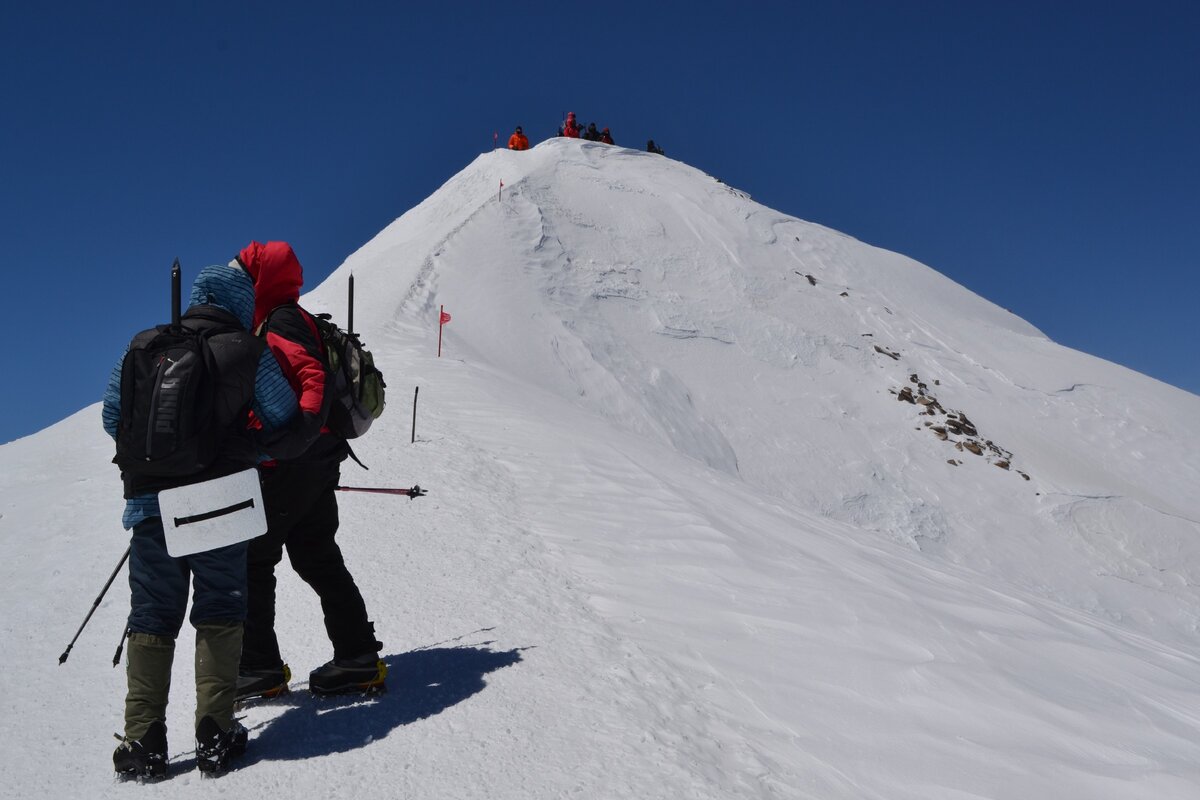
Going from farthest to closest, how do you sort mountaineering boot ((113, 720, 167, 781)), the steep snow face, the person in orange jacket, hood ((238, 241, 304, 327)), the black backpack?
the person in orange jacket, the steep snow face, hood ((238, 241, 304, 327)), mountaineering boot ((113, 720, 167, 781)), the black backpack

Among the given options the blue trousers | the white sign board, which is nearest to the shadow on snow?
the blue trousers

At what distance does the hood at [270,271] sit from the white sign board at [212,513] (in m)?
1.02

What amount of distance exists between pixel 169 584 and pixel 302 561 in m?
0.79

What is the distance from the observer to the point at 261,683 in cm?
393

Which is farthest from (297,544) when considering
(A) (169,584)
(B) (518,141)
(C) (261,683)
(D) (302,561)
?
(B) (518,141)

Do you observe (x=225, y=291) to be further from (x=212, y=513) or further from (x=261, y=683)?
(x=261, y=683)

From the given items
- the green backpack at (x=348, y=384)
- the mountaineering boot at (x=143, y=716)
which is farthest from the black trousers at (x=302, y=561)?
the mountaineering boot at (x=143, y=716)

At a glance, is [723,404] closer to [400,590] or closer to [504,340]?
[504,340]

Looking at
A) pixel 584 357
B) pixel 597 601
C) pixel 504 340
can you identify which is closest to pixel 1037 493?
pixel 584 357

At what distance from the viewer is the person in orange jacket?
40812 millimetres

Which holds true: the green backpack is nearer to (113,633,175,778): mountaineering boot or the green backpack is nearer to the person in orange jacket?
(113,633,175,778): mountaineering boot

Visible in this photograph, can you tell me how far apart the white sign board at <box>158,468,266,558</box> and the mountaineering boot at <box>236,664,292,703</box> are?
3.29ft

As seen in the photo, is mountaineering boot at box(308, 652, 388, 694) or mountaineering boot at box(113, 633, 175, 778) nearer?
mountaineering boot at box(113, 633, 175, 778)

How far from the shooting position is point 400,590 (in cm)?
543
